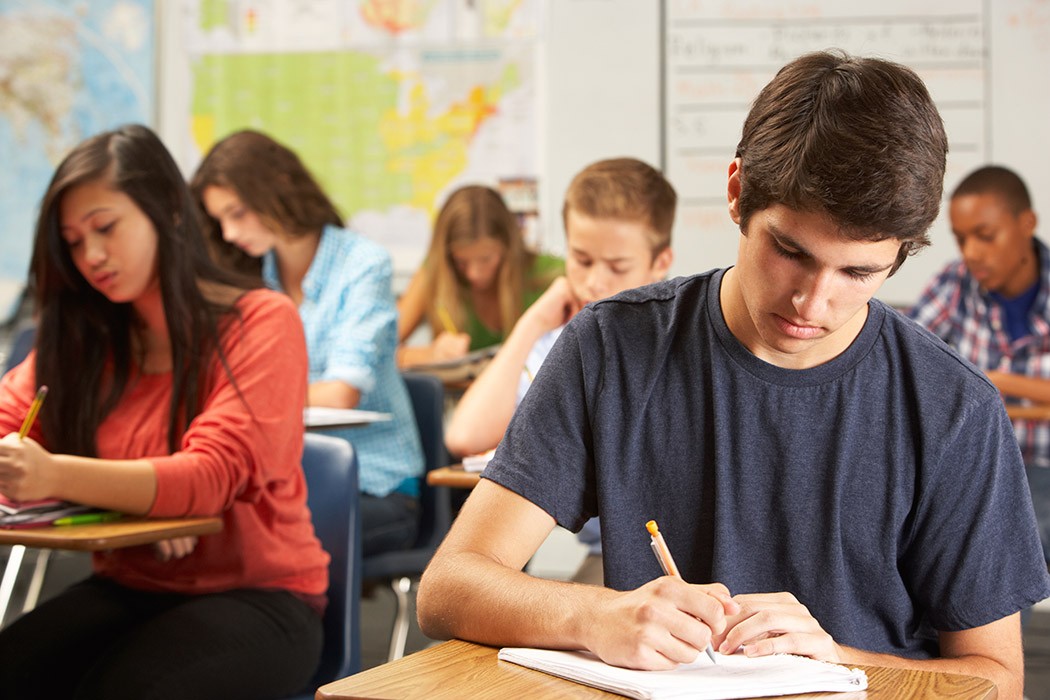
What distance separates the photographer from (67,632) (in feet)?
5.94

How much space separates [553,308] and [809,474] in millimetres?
1537

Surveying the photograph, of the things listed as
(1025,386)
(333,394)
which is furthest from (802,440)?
(1025,386)

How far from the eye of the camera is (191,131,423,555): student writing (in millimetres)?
3180

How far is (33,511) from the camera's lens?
1.83m

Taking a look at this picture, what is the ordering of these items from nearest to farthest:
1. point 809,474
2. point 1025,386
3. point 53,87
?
point 809,474, point 1025,386, point 53,87

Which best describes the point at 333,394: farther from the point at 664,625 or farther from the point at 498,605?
the point at 664,625

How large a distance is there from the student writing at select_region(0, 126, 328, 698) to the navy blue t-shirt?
2.21 feet

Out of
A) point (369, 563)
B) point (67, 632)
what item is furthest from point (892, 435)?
point (369, 563)

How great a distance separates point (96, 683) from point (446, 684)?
855 mm

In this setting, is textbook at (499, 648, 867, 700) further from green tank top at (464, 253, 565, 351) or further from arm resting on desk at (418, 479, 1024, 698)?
green tank top at (464, 253, 565, 351)

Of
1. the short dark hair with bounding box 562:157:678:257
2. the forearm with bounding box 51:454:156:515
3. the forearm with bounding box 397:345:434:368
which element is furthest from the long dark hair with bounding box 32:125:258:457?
the forearm with bounding box 397:345:434:368

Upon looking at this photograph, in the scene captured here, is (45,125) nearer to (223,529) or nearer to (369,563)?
(369,563)

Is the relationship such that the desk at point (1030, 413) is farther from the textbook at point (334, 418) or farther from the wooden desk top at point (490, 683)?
the wooden desk top at point (490, 683)

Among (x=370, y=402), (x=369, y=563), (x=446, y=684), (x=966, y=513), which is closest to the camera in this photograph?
(x=446, y=684)
